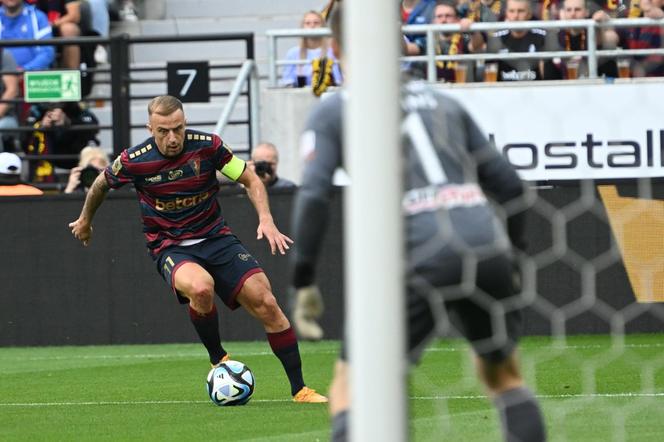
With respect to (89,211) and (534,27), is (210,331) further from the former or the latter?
(534,27)

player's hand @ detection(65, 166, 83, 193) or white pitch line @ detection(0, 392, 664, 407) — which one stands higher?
player's hand @ detection(65, 166, 83, 193)

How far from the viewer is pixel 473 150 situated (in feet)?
16.0

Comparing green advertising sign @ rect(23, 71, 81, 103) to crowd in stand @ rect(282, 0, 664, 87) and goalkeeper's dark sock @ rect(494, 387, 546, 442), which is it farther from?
goalkeeper's dark sock @ rect(494, 387, 546, 442)

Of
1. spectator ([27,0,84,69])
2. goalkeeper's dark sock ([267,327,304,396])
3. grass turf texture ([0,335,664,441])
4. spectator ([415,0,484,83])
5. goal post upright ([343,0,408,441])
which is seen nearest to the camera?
goal post upright ([343,0,408,441])

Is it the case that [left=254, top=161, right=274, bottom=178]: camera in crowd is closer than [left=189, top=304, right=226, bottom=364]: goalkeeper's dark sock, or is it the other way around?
[left=189, top=304, right=226, bottom=364]: goalkeeper's dark sock

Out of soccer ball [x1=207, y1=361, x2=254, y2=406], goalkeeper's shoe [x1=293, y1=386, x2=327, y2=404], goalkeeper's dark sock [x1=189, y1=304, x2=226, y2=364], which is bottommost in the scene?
goalkeeper's shoe [x1=293, y1=386, x2=327, y2=404]

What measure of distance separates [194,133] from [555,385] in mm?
2832

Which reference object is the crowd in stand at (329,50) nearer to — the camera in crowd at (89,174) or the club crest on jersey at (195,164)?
the camera in crowd at (89,174)

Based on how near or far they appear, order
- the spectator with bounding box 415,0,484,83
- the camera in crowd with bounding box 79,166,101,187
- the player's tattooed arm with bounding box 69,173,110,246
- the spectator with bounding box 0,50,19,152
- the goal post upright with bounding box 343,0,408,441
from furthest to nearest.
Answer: the spectator with bounding box 0,50,19,152
the spectator with bounding box 415,0,484,83
the camera in crowd with bounding box 79,166,101,187
the player's tattooed arm with bounding box 69,173,110,246
the goal post upright with bounding box 343,0,408,441

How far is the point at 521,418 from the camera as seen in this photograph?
4.75 m

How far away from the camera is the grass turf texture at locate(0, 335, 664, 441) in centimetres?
744

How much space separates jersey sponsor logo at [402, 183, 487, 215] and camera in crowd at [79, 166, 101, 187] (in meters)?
9.00

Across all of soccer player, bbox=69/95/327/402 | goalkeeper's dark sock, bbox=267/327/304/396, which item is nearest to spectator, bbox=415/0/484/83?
soccer player, bbox=69/95/327/402

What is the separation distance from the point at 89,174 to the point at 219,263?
15.4 ft
